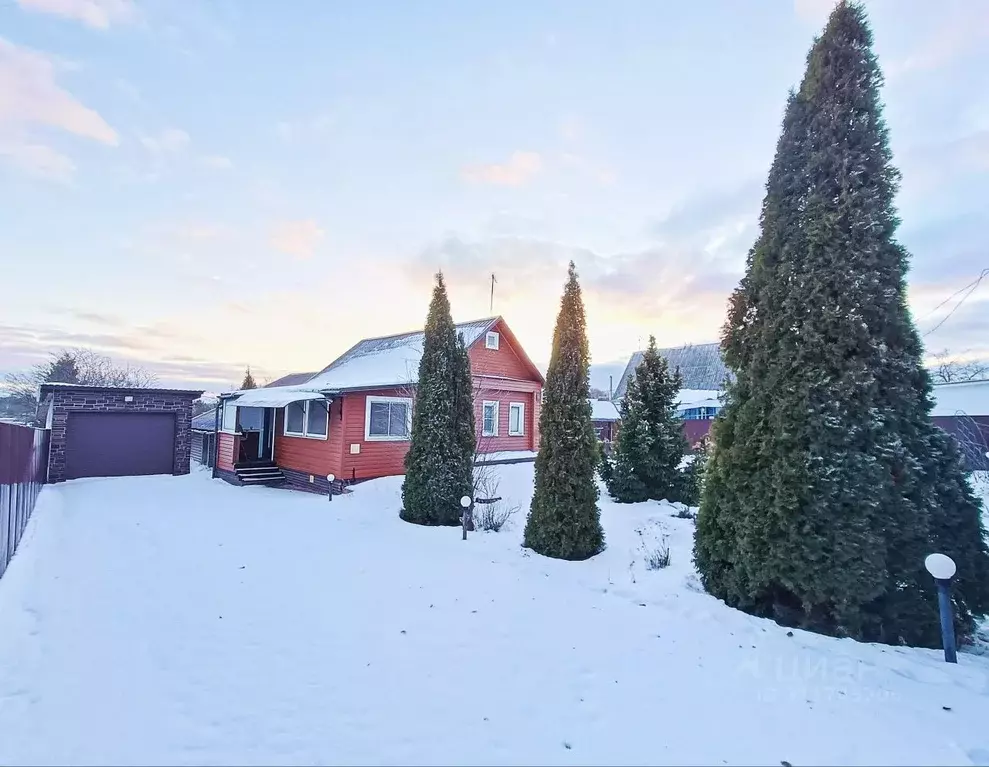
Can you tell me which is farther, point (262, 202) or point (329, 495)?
point (329, 495)

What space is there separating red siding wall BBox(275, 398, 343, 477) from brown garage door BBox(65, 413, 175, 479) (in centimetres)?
387

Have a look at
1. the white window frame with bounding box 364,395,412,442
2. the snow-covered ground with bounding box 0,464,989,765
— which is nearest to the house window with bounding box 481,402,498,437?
the white window frame with bounding box 364,395,412,442

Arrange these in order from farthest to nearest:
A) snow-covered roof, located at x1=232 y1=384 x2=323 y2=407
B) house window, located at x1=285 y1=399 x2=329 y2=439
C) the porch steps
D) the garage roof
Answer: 1. the porch steps
2. the garage roof
3. house window, located at x1=285 y1=399 x2=329 y2=439
4. snow-covered roof, located at x1=232 y1=384 x2=323 y2=407

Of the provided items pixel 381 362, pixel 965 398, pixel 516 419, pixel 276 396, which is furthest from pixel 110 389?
pixel 965 398

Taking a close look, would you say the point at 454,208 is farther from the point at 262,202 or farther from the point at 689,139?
the point at 689,139

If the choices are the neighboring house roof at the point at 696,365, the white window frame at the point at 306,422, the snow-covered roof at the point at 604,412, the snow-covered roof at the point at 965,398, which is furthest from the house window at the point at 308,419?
the neighboring house roof at the point at 696,365

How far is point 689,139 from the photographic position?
9.45 metres

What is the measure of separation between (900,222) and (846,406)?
1.81 meters

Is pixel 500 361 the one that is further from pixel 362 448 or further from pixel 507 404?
pixel 362 448

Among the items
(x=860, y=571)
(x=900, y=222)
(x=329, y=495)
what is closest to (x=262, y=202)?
(x=329, y=495)

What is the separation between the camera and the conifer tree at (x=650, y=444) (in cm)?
1044

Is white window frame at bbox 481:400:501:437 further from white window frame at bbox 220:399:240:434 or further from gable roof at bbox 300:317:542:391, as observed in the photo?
white window frame at bbox 220:399:240:434

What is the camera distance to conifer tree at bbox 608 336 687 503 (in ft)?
34.2

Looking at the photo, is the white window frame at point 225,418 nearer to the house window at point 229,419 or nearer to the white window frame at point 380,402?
the house window at point 229,419
